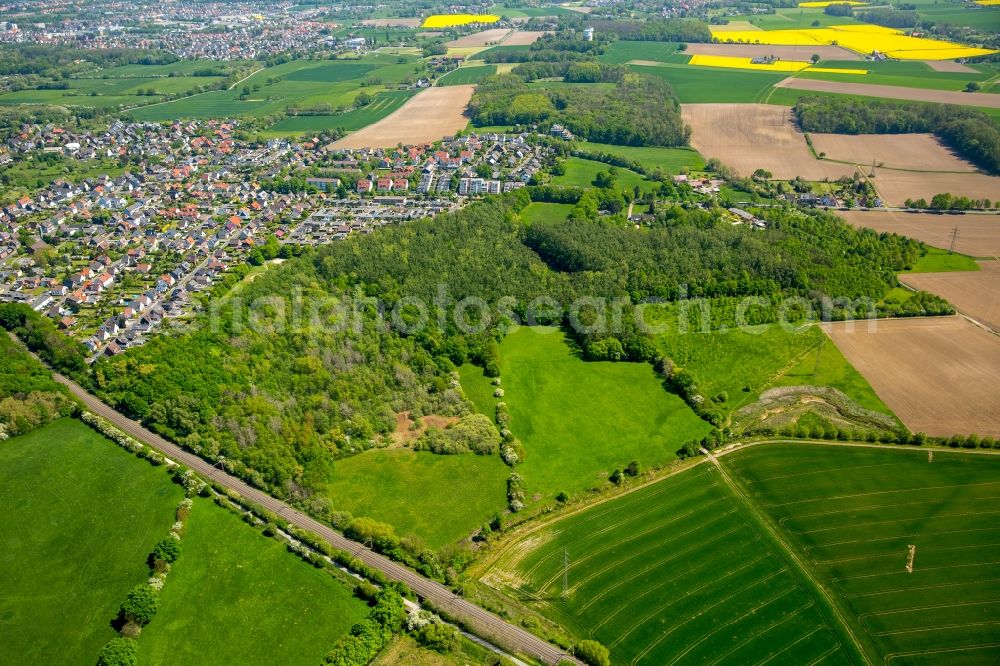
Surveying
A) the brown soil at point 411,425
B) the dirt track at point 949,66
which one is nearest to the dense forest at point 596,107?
the dirt track at point 949,66

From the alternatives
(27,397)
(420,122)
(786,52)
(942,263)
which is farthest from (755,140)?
(27,397)

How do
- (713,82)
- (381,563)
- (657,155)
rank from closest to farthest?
(381,563) → (657,155) → (713,82)

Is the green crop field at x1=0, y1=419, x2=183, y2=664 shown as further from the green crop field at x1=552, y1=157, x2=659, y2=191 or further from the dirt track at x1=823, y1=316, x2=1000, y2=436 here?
the green crop field at x1=552, y1=157, x2=659, y2=191

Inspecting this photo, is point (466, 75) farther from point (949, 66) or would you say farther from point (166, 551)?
point (166, 551)

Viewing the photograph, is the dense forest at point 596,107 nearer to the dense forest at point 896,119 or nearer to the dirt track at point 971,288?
the dense forest at point 896,119

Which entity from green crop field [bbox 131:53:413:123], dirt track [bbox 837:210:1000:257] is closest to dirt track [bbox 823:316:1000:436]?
dirt track [bbox 837:210:1000:257]

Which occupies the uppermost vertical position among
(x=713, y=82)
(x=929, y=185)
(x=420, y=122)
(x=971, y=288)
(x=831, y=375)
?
(x=713, y=82)
